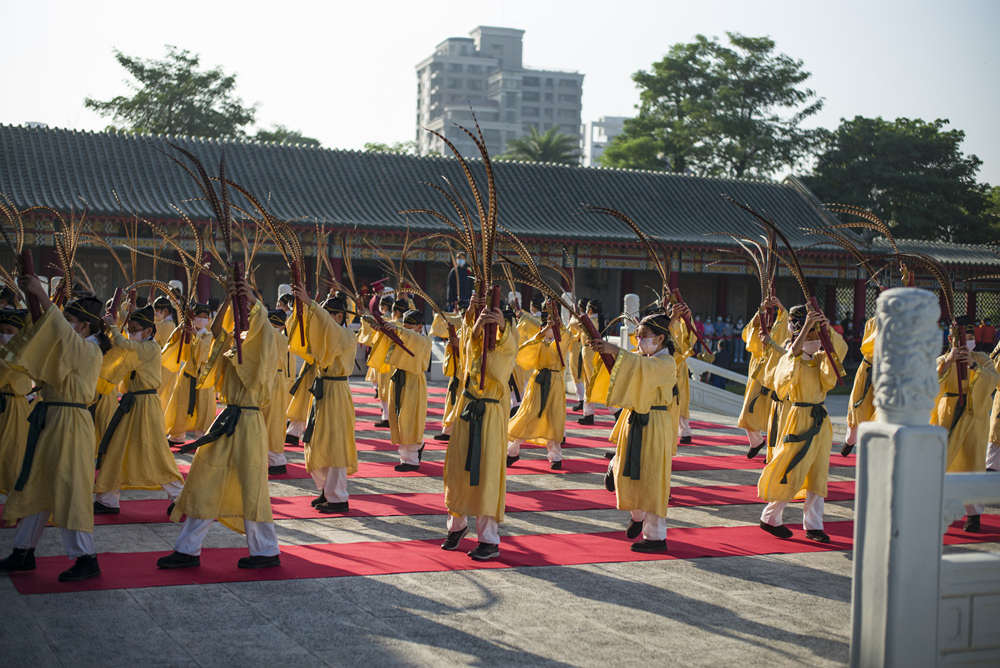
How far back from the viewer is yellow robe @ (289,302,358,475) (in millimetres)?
6770

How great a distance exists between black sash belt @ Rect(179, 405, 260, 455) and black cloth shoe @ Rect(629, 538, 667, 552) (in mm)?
2569

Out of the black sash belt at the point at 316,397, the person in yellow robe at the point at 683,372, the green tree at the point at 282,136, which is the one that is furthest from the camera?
the green tree at the point at 282,136

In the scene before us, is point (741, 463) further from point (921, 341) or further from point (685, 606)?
point (921, 341)

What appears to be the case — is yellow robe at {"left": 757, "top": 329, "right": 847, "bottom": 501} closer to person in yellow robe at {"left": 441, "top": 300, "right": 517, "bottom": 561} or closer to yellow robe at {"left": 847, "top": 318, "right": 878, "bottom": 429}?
person in yellow robe at {"left": 441, "top": 300, "right": 517, "bottom": 561}

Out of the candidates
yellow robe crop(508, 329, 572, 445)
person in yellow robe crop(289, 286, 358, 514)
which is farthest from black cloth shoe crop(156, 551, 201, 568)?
yellow robe crop(508, 329, 572, 445)

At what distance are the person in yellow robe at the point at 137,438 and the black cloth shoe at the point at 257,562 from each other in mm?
1523

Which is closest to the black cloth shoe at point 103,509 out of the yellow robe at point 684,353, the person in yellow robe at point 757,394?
the yellow robe at point 684,353

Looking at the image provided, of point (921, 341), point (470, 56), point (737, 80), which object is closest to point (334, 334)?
point (921, 341)

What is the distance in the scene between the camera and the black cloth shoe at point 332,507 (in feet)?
22.3

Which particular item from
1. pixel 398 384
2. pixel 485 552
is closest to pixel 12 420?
pixel 485 552

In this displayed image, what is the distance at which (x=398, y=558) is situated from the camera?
5.61 m

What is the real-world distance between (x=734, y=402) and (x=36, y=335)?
35.6ft

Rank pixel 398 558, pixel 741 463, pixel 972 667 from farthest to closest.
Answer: pixel 741 463 → pixel 398 558 → pixel 972 667

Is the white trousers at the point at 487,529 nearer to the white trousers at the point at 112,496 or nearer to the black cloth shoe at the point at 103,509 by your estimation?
the white trousers at the point at 112,496
